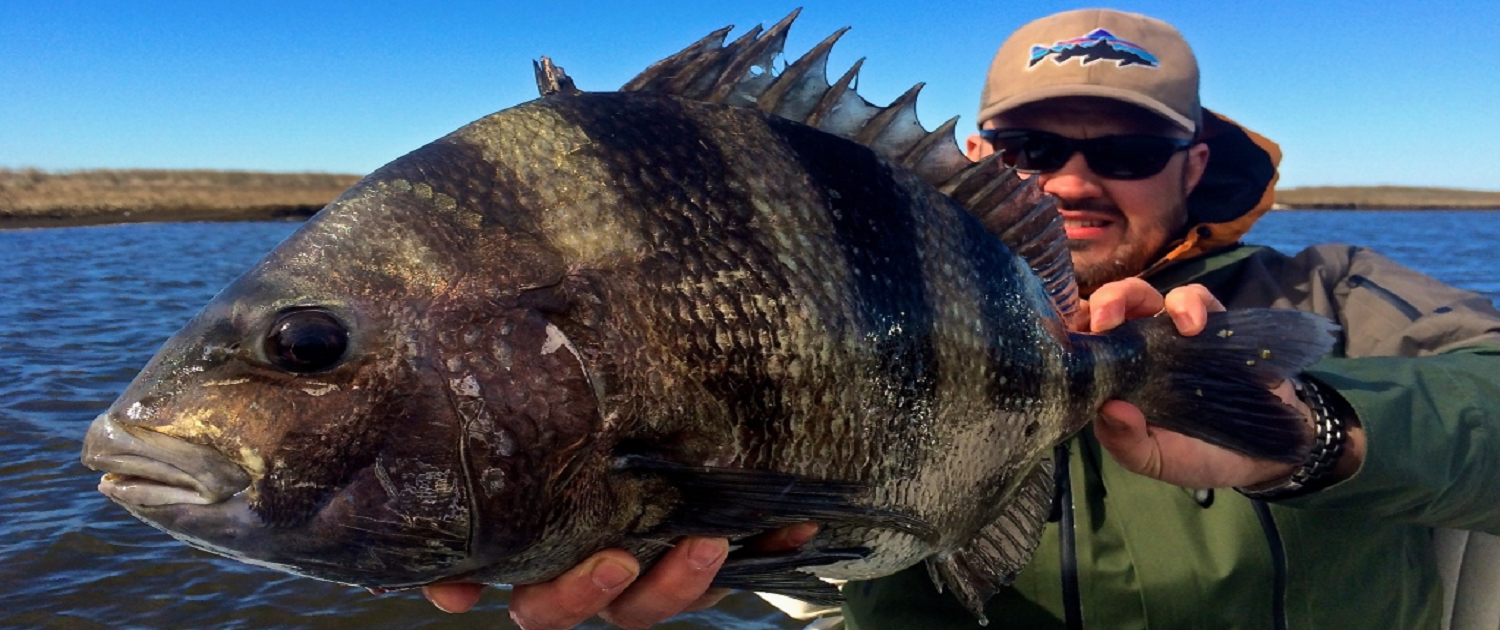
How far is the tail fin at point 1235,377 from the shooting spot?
6.37ft

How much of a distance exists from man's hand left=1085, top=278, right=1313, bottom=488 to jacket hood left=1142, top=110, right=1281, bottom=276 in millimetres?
1485

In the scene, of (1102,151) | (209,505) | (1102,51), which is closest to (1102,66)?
(1102,51)

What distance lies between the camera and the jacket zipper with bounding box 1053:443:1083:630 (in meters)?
2.63

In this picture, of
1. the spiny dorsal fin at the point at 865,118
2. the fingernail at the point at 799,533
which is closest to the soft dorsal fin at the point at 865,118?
the spiny dorsal fin at the point at 865,118

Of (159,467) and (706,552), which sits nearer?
(159,467)

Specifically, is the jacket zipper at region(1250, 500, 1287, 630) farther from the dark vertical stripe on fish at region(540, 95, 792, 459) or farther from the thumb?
the dark vertical stripe on fish at region(540, 95, 792, 459)

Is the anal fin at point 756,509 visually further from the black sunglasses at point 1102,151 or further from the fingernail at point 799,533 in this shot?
the black sunglasses at point 1102,151

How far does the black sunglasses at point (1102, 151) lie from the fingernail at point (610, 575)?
7.70 ft

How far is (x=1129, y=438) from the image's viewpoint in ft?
6.79

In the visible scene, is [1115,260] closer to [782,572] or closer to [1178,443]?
[1178,443]

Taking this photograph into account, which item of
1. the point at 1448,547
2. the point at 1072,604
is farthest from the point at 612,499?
the point at 1448,547

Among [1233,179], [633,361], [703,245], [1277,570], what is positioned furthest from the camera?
[1233,179]

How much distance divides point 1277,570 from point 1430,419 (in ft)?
2.02

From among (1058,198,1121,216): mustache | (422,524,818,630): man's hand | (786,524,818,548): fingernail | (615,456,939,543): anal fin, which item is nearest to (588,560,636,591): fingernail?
(422,524,818,630): man's hand
